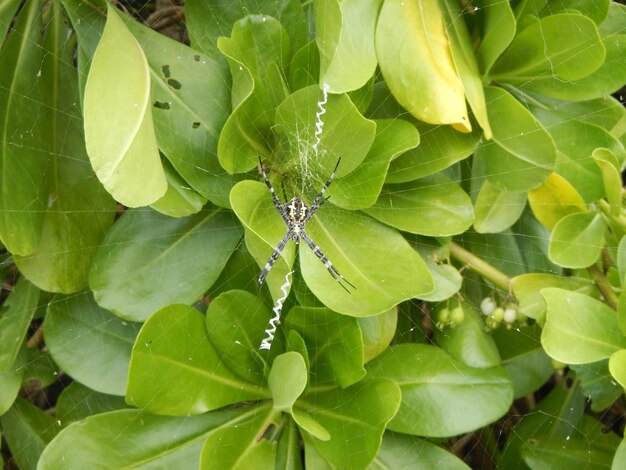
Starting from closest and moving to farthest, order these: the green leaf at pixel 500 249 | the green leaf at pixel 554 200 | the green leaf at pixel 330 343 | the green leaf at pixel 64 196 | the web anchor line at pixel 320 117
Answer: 1. the web anchor line at pixel 320 117
2. the green leaf at pixel 330 343
3. the green leaf at pixel 64 196
4. the green leaf at pixel 554 200
5. the green leaf at pixel 500 249

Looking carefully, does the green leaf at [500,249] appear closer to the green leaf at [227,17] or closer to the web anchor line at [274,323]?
the web anchor line at [274,323]

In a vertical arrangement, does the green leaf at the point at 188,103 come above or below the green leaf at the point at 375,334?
above

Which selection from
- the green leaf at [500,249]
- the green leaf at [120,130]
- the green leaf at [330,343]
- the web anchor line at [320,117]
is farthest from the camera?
the green leaf at [500,249]

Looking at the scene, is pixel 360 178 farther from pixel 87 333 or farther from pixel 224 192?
pixel 87 333

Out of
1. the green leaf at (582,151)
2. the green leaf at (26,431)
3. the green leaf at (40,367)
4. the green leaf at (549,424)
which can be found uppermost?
the green leaf at (582,151)

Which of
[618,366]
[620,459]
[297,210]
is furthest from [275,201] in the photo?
[620,459]

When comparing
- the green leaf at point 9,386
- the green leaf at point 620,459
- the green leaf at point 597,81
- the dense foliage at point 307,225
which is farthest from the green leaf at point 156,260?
the green leaf at point 620,459

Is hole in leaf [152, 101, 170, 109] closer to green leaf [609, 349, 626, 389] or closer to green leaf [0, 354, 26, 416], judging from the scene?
green leaf [0, 354, 26, 416]

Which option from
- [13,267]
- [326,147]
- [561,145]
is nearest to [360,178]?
[326,147]
